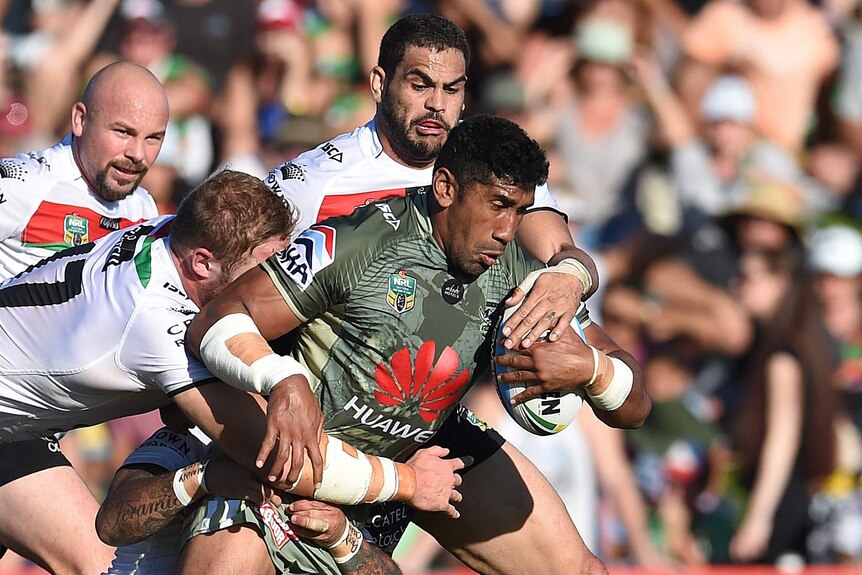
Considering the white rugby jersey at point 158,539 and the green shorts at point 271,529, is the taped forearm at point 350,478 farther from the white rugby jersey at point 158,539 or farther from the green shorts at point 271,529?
the white rugby jersey at point 158,539

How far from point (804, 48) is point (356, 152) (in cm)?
581

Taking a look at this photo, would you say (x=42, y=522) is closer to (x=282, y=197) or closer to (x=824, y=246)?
(x=282, y=197)

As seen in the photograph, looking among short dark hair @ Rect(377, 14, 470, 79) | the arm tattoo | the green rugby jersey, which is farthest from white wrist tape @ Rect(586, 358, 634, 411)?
short dark hair @ Rect(377, 14, 470, 79)

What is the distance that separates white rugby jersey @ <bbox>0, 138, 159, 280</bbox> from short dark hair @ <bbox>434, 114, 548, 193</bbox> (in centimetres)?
195

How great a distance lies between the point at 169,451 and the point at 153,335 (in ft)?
2.54

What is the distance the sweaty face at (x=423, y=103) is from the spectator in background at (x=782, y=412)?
4.02m

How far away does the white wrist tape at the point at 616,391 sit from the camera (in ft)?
16.3

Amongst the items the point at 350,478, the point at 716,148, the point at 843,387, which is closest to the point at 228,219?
the point at 350,478

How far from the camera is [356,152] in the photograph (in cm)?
592

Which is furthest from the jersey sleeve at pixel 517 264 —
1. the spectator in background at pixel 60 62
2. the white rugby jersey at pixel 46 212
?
the spectator in background at pixel 60 62

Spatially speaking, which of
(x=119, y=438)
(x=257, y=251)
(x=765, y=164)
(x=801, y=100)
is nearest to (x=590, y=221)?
(x=765, y=164)

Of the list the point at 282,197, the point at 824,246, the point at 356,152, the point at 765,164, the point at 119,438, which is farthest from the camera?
the point at 765,164

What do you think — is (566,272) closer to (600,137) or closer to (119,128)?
(119,128)

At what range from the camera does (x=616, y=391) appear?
4969mm
